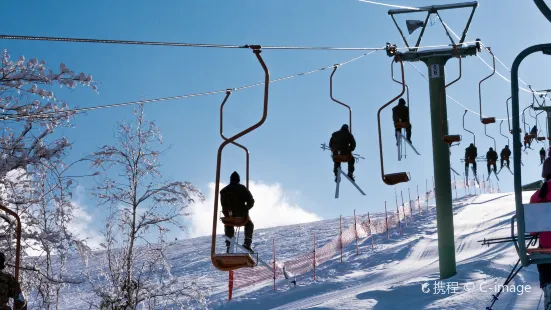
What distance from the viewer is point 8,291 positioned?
7.47 metres

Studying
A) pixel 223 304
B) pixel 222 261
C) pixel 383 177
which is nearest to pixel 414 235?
pixel 223 304

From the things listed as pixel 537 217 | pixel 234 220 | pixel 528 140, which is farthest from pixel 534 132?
pixel 537 217

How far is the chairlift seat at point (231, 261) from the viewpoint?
7.55 m

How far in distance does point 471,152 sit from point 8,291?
22.8 metres

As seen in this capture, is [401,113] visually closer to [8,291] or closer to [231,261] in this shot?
[231,261]

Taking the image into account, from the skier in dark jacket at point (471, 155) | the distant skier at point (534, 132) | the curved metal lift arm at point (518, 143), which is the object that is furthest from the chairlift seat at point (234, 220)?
the distant skier at point (534, 132)

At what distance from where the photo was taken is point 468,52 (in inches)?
685

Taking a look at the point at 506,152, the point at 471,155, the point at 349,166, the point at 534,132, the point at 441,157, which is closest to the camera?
the point at 349,166

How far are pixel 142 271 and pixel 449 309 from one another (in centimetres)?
1218

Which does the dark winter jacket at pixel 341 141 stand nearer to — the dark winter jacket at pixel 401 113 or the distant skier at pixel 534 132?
the dark winter jacket at pixel 401 113

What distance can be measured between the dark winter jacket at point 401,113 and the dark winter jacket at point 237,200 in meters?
6.46

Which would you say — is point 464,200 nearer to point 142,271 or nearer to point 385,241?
point 385,241

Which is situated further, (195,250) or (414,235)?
(195,250)

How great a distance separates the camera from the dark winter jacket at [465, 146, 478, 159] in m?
27.4
